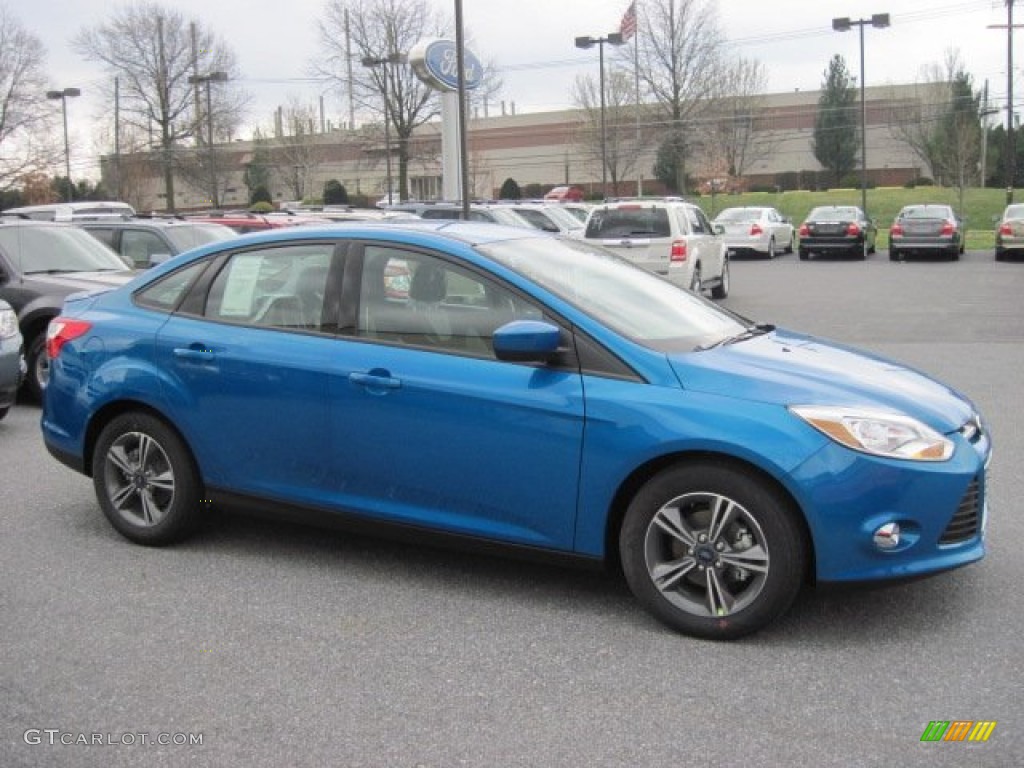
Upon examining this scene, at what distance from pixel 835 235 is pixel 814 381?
27.6 meters

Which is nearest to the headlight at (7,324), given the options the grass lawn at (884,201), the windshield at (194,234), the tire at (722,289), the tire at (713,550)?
the windshield at (194,234)

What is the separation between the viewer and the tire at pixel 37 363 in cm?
977

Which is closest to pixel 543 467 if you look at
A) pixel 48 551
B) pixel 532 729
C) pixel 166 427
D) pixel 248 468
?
pixel 532 729

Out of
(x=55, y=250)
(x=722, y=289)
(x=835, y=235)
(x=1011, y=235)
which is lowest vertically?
(x=722, y=289)

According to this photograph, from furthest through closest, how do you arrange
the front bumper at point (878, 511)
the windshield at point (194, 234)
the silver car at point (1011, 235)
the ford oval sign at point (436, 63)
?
the ford oval sign at point (436, 63)
the silver car at point (1011, 235)
the windshield at point (194, 234)
the front bumper at point (878, 511)

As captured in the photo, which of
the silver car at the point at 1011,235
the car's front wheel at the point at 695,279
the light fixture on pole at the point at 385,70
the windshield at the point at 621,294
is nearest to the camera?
the windshield at the point at 621,294

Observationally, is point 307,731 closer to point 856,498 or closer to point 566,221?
point 856,498

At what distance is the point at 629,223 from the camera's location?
17266 millimetres

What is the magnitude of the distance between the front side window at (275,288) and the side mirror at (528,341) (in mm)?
1018

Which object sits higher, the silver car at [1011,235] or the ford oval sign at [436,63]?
the ford oval sign at [436,63]

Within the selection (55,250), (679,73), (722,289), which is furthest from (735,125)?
(55,250)

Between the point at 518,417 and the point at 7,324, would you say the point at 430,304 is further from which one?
the point at 7,324

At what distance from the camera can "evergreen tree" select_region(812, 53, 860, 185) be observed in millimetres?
72062

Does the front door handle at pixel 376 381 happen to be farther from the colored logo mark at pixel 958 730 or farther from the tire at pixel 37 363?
the tire at pixel 37 363
